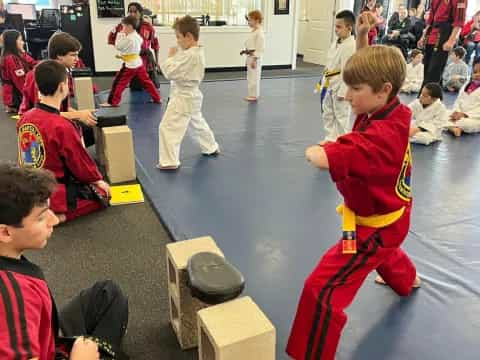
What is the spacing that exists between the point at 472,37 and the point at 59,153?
10259 millimetres

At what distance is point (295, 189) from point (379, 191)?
6.20 feet

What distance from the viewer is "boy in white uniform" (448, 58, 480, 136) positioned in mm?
5074

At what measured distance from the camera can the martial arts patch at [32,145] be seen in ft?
9.32

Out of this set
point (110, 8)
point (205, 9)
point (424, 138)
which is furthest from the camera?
point (205, 9)

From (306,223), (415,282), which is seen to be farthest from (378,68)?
(306,223)

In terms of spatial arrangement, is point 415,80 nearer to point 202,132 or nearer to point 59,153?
point 202,132

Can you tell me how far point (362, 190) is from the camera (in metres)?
1.65

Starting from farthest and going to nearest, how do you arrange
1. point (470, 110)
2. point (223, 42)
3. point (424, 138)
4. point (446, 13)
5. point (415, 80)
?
point (223, 42) → point (415, 80) → point (446, 13) → point (470, 110) → point (424, 138)

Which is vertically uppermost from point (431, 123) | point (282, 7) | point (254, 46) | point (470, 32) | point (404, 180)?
point (282, 7)

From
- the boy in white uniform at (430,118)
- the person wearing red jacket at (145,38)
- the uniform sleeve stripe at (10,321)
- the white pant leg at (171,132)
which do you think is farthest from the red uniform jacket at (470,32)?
the uniform sleeve stripe at (10,321)

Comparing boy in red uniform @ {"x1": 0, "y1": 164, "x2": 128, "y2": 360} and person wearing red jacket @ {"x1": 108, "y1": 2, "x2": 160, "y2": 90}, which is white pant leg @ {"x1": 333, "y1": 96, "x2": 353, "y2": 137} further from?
person wearing red jacket @ {"x1": 108, "y1": 2, "x2": 160, "y2": 90}

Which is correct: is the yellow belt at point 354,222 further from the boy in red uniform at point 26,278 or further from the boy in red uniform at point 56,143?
the boy in red uniform at point 56,143

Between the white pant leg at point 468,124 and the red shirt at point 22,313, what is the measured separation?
5.01 metres

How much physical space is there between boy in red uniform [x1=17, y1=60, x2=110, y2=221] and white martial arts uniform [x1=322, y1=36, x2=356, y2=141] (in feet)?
7.52
